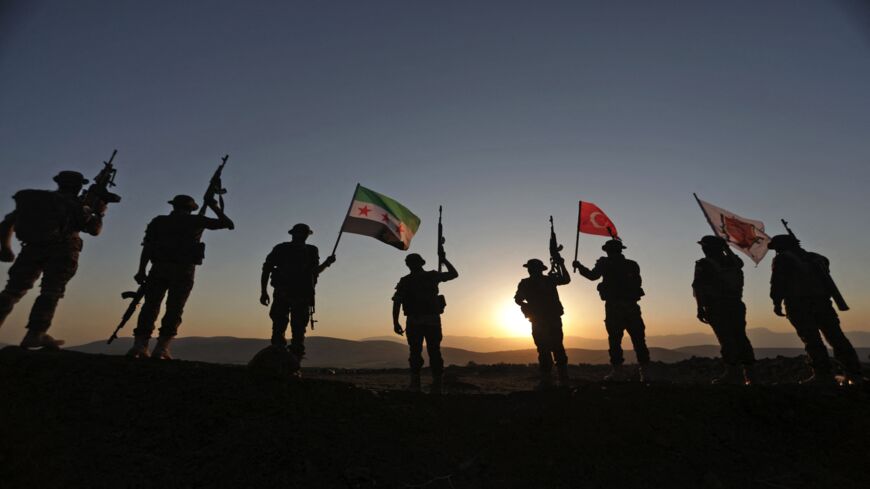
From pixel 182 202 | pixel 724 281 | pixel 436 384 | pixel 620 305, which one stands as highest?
pixel 182 202

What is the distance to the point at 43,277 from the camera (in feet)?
17.8

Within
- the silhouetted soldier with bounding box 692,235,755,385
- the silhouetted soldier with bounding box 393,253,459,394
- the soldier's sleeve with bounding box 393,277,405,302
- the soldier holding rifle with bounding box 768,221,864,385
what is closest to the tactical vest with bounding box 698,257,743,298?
the silhouetted soldier with bounding box 692,235,755,385

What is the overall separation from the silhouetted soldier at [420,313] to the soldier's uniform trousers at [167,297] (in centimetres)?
312

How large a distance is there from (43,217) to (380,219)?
17.5 feet

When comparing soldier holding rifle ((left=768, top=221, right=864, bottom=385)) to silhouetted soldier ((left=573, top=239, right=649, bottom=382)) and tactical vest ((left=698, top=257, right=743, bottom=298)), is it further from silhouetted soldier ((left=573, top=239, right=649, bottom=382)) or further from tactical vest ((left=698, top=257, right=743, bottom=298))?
silhouetted soldier ((left=573, top=239, right=649, bottom=382))

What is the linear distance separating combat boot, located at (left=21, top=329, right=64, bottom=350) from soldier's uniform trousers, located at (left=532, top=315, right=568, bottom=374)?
6.58 meters

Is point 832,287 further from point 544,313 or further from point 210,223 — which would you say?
point 210,223

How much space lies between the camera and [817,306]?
19.9 ft

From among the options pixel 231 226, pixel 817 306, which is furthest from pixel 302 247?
pixel 817 306

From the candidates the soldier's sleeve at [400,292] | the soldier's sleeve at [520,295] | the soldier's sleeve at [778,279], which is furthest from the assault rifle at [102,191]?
the soldier's sleeve at [778,279]

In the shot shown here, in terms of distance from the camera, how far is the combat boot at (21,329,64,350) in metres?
5.12

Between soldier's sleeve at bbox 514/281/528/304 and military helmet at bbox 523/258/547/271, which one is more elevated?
military helmet at bbox 523/258/547/271

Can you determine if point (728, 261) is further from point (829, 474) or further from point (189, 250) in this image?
point (189, 250)

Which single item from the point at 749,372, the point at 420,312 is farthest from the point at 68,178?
the point at 749,372
